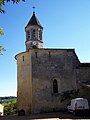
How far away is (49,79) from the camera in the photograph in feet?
95.3

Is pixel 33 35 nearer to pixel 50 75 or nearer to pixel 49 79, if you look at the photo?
pixel 50 75

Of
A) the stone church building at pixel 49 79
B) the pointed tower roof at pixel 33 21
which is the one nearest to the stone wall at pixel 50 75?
the stone church building at pixel 49 79

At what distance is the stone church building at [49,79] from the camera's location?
93.2 feet

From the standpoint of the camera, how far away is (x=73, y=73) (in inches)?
1175

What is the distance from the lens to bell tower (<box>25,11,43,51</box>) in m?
35.8

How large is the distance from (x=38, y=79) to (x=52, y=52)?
3695 mm

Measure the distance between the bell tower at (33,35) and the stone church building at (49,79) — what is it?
540 cm

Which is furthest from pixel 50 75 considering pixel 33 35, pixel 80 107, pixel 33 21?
pixel 33 21

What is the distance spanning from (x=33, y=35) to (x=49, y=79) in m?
9.24

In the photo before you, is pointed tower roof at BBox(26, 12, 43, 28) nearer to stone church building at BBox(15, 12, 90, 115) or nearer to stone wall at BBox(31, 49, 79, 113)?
stone church building at BBox(15, 12, 90, 115)

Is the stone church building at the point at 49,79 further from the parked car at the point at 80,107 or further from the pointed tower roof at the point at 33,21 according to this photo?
the pointed tower roof at the point at 33,21

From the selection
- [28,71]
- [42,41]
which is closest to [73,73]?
[28,71]

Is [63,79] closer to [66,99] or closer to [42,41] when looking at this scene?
[66,99]

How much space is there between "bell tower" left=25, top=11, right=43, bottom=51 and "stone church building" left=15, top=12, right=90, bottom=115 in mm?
5403
